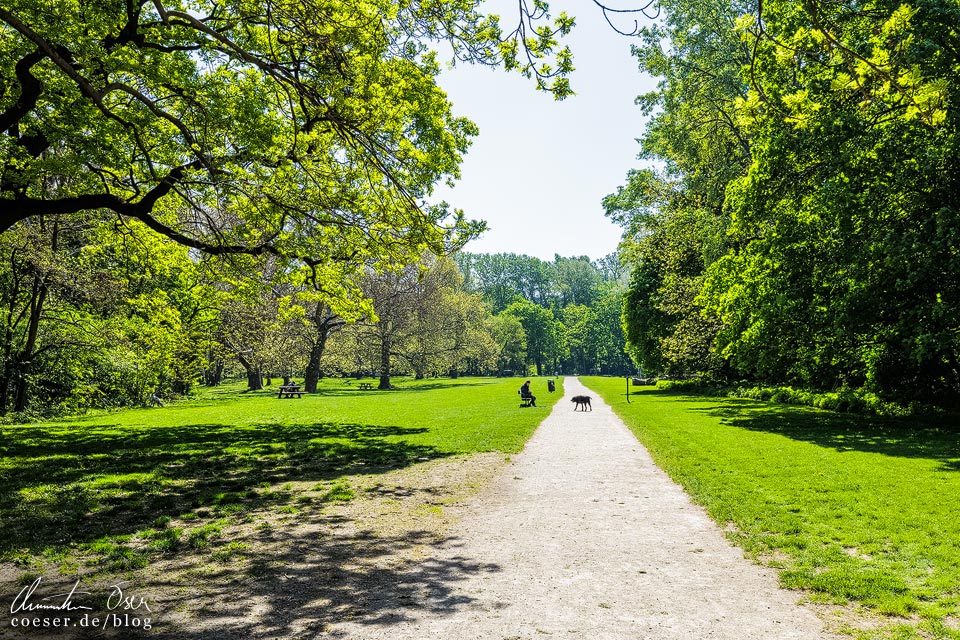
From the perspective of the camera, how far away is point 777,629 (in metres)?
4.27

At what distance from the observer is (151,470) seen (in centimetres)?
1064

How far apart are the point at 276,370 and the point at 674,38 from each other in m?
34.1

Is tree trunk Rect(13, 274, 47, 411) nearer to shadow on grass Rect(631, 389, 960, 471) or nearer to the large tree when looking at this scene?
the large tree

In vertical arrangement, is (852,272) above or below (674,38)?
below

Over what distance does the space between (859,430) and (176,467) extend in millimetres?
17406

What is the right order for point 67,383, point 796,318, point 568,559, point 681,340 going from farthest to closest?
point 681,340, point 67,383, point 796,318, point 568,559

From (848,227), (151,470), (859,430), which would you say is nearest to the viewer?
(151,470)

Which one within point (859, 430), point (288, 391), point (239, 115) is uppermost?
point (239, 115)

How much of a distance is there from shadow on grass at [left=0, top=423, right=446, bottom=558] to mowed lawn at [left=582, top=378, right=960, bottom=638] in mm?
6220

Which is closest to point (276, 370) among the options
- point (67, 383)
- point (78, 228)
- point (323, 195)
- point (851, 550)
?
point (67, 383)

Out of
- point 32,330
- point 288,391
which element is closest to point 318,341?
point 288,391

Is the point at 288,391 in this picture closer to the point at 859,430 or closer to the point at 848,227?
the point at 859,430

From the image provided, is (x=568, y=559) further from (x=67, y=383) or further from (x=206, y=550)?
(x=67, y=383)

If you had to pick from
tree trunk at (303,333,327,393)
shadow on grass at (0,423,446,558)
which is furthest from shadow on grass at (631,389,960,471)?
tree trunk at (303,333,327,393)
